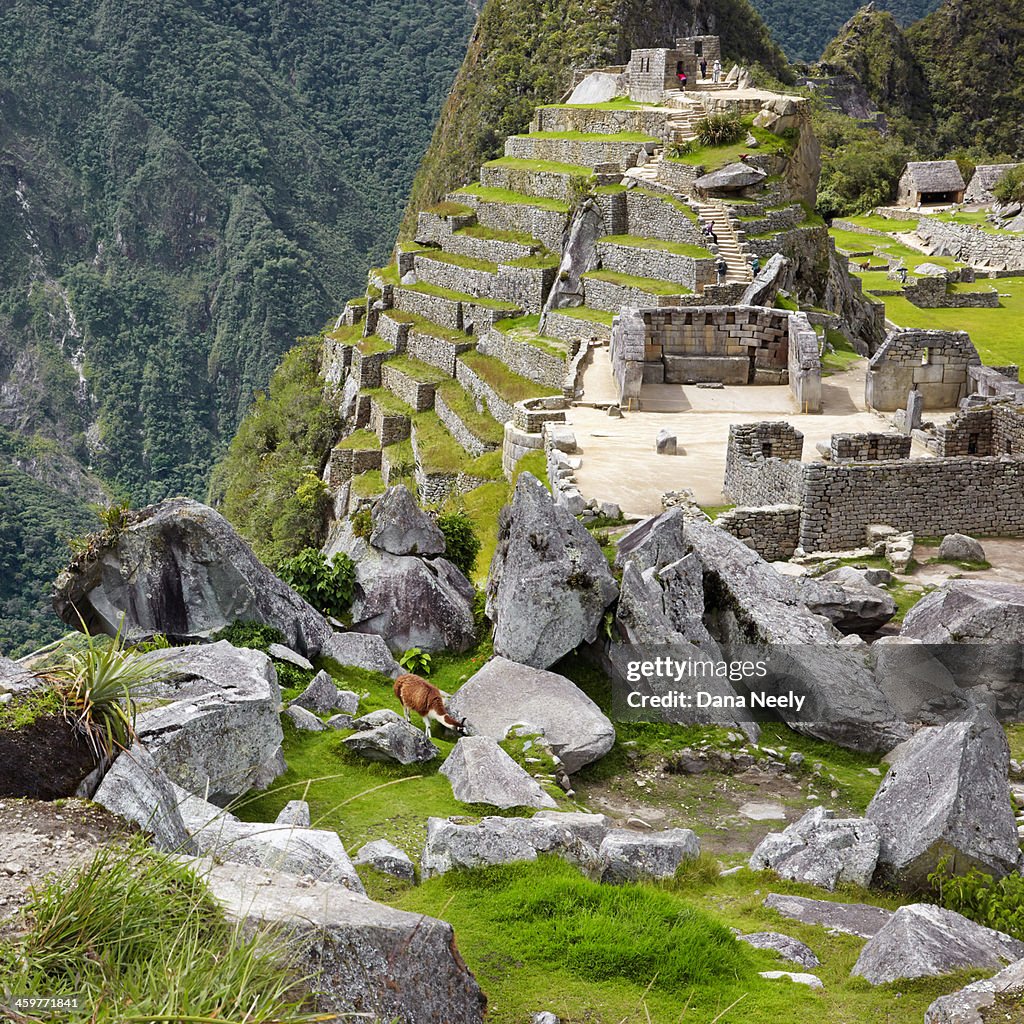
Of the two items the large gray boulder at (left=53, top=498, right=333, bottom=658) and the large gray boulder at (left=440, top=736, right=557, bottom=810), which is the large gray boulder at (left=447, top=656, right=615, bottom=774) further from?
the large gray boulder at (left=53, top=498, right=333, bottom=658)

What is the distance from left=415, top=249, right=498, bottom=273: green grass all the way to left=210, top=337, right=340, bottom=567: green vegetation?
5.90 metres

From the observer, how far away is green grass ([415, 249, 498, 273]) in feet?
121

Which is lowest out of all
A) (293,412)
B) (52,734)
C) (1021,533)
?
(293,412)

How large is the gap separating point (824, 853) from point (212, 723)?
3.22 meters

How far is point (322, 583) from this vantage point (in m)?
11.0

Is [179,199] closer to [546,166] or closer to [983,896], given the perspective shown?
[546,166]

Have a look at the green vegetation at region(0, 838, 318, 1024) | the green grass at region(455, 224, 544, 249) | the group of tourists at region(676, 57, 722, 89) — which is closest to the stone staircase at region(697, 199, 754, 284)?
the green grass at region(455, 224, 544, 249)

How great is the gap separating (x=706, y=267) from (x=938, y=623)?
1831 cm

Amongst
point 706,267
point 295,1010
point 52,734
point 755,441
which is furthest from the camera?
point 706,267

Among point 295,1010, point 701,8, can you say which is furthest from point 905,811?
point 701,8

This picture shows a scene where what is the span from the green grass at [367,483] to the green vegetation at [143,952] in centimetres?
2862

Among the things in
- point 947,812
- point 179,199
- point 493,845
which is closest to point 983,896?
point 947,812

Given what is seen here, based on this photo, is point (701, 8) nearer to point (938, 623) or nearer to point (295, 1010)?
point (938, 623)

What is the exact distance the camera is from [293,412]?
4622 cm
